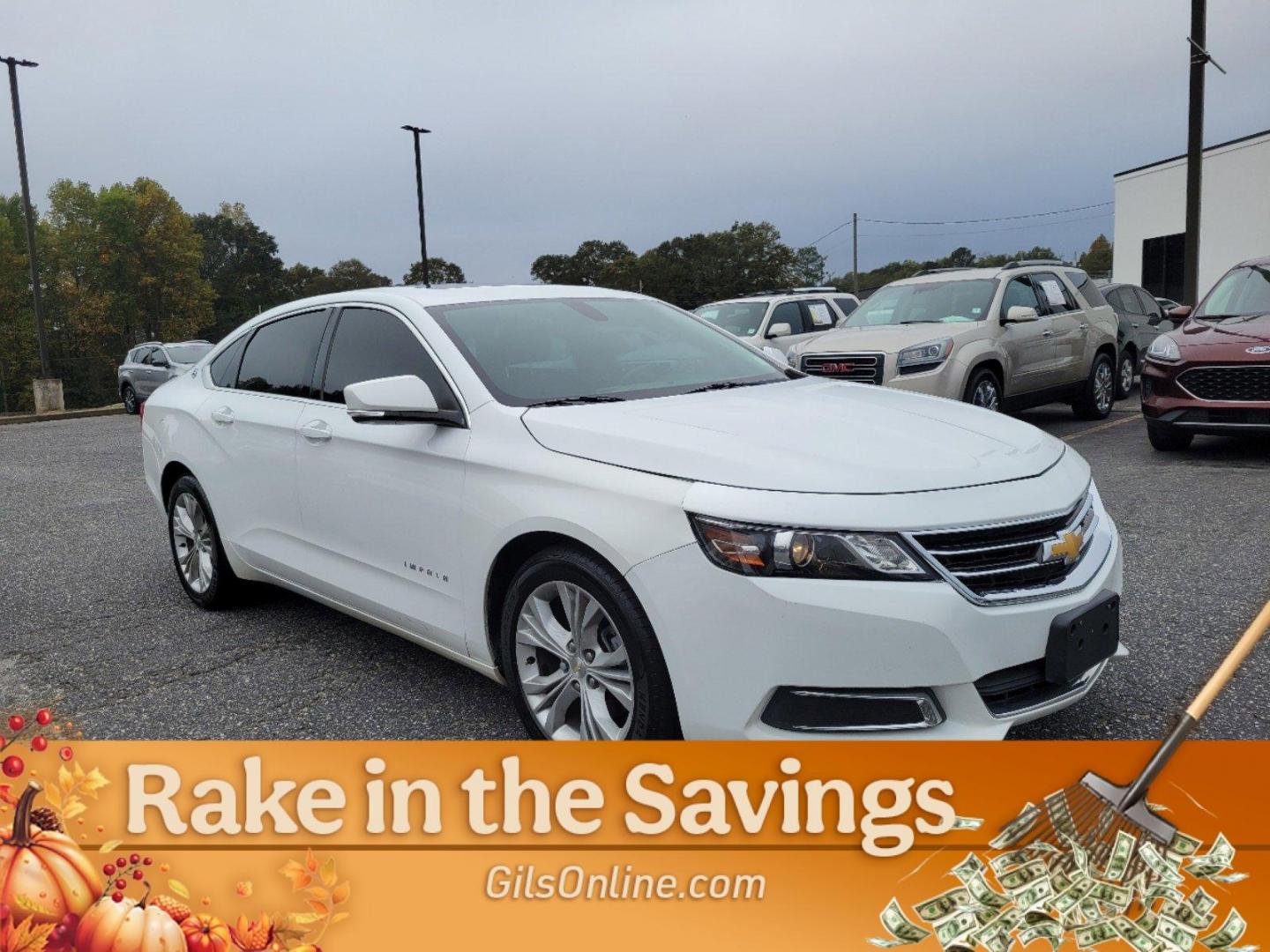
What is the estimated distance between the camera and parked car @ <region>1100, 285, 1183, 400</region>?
45.1 feet

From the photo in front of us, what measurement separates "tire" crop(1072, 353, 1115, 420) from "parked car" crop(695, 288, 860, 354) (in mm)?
3321

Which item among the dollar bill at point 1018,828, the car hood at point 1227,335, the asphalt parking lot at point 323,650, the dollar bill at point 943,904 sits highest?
the car hood at point 1227,335

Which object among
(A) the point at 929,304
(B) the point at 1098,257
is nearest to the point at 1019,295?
(A) the point at 929,304

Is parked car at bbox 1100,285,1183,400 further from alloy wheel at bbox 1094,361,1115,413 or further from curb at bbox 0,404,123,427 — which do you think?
curb at bbox 0,404,123,427

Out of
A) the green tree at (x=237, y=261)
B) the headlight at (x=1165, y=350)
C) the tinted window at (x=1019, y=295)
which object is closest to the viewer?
the headlight at (x=1165, y=350)

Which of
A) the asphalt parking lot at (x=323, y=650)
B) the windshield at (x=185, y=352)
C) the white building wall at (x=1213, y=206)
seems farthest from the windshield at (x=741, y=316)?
the white building wall at (x=1213, y=206)

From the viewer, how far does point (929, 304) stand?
11.2m

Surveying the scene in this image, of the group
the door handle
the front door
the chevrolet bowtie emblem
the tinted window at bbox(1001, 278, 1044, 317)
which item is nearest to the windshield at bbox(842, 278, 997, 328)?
the tinted window at bbox(1001, 278, 1044, 317)

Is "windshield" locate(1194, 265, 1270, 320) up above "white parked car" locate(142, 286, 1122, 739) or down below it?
above

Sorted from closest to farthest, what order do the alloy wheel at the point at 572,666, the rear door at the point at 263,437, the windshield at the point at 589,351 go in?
the alloy wheel at the point at 572,666, the windshield at the point at 589,351, the rear door at the point at 263,437

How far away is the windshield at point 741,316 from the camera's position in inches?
564

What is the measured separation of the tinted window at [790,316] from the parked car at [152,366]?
14.8m

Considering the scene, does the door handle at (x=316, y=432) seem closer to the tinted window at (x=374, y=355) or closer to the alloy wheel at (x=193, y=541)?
the tinted window at (x=374, y=355)

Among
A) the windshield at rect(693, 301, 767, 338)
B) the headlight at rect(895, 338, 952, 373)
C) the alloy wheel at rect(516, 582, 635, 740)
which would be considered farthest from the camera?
the windshield at rect(693, 301, 767, 338)
